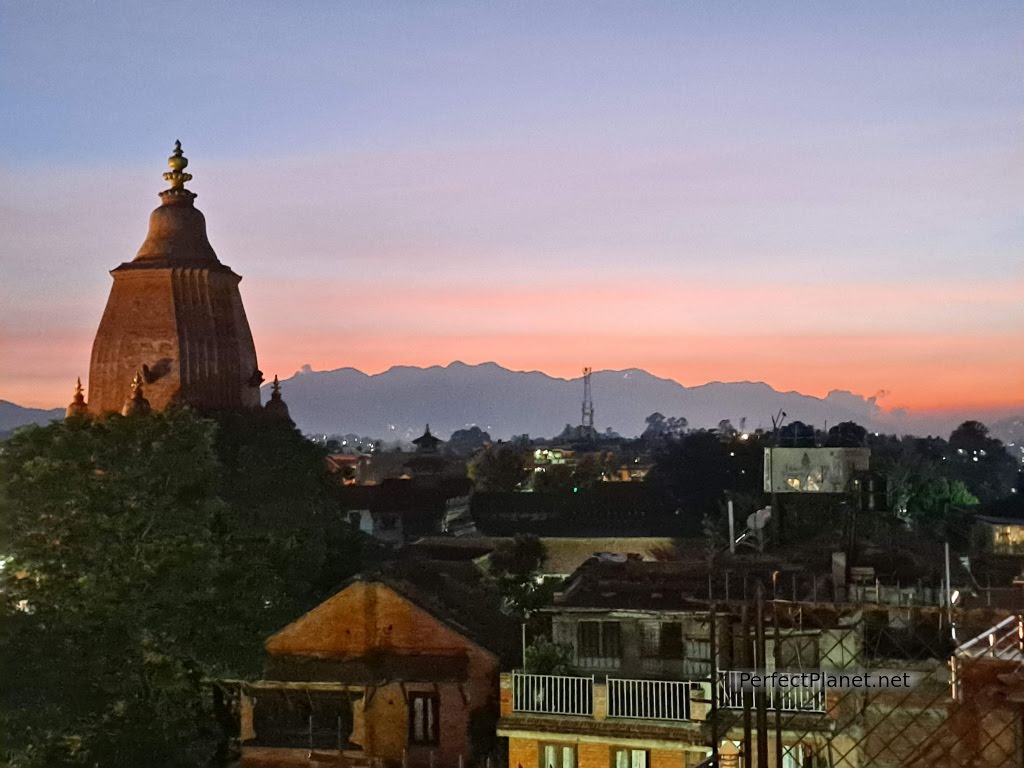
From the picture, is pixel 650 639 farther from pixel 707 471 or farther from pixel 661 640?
pixel 707 471

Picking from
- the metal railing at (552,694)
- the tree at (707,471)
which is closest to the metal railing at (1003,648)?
the metal railing at (552,694)

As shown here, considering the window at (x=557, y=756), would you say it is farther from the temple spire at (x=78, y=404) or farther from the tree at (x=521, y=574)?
the temple spire at (x=78, y=404)

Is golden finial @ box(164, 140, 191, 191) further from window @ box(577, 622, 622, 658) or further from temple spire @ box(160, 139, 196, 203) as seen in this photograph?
window @ box(577, 622, 622, 658)

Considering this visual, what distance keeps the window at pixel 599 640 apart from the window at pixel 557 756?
86.0 inches

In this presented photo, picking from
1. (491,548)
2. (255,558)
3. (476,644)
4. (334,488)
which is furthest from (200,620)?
(491,548)

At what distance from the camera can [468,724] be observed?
24.1m

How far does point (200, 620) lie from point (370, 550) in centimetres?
1170

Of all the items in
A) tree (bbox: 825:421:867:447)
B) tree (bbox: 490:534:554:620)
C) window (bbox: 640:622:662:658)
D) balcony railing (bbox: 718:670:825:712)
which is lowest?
tree (bbox: 490:534:554:620)

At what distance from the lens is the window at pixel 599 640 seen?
74.6 feet

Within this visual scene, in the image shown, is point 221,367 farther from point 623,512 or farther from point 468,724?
point 623,512

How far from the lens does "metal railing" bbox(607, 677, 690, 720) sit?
20.9 metres

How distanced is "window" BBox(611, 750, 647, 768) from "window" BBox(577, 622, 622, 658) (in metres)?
2.30

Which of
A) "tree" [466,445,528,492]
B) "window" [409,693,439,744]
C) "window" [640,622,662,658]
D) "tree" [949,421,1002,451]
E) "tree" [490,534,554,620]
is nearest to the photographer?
"window" [640,622,662,658]

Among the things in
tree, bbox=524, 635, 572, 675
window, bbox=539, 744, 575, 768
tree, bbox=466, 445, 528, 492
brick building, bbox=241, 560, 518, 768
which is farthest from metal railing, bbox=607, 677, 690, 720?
tree, bbox=466, 445, 528, 492
